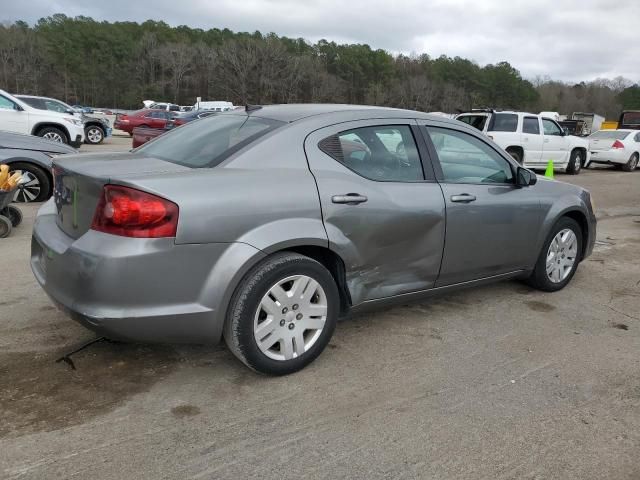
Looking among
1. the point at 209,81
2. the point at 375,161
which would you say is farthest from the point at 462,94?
the point at 375,161

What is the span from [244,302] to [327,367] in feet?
2.53

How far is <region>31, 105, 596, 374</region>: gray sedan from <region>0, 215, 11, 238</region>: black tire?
320 centimetres

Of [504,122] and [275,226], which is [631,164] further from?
[275,226]

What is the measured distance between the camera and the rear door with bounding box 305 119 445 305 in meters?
3.20

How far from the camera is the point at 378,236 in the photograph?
3359 millimetres

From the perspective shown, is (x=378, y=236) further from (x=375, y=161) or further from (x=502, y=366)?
(x=502, y=366)

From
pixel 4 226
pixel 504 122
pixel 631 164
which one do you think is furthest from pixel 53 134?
pixel 631 164

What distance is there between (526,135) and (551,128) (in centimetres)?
162

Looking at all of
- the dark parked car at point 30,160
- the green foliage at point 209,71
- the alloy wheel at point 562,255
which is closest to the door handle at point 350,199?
the alloy wheel at point 562,255

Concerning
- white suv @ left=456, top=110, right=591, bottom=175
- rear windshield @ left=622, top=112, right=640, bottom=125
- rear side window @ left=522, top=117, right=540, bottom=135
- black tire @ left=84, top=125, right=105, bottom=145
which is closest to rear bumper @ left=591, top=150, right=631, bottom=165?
white suv @ left=456, top=110, right=591, bottom=175

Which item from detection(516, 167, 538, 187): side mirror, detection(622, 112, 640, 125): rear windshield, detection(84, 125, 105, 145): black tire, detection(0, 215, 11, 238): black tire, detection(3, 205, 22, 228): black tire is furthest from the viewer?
detection(622, 112, 640, 125): rear windshield

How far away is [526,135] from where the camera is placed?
14.3m

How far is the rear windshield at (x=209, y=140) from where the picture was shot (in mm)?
3154

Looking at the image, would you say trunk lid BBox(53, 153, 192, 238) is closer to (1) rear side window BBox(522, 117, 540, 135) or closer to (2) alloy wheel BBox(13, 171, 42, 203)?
(2) alloy wheel BBox(13, 171, 42, 203)
